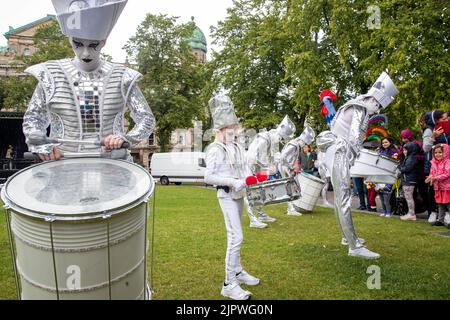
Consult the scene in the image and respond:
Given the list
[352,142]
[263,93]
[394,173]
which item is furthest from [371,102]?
[263,93]

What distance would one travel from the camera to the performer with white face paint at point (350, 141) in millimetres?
5195

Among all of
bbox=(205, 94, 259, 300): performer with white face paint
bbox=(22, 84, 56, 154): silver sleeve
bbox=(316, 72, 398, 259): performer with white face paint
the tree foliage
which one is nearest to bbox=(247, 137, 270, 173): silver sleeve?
bbox=(316, 72, 398, 259): performer with white face paint

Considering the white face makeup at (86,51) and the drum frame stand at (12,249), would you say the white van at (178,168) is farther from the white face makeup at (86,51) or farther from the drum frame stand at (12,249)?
the drum frame stand at (12,249)

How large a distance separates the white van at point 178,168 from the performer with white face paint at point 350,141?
20.0 metres

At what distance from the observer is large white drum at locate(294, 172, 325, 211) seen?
9602mm

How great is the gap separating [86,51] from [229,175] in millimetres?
1863

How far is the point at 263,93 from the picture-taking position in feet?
83.9

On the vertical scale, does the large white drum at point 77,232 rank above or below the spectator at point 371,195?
above

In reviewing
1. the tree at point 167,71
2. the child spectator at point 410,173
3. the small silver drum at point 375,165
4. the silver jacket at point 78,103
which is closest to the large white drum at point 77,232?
the silver jacket at point 78,103

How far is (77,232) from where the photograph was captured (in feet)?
7.32

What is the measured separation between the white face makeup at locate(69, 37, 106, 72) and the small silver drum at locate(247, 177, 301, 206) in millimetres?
2002

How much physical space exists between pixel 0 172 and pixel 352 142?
548 inches

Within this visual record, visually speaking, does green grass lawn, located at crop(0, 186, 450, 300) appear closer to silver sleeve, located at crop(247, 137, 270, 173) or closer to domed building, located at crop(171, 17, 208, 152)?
→ silver sleeve, located at crop(247, 137, 270, 173)
